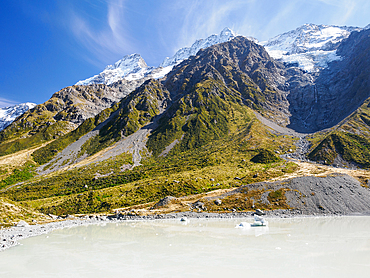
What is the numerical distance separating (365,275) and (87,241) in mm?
42387

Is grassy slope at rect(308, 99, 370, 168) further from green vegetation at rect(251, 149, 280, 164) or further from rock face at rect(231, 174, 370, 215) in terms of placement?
rock face at rect(231, 174, 370, 215)

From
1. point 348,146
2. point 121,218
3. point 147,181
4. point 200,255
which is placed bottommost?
point 121,218

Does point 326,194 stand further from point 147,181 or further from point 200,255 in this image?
point 147,181

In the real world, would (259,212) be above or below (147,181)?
below

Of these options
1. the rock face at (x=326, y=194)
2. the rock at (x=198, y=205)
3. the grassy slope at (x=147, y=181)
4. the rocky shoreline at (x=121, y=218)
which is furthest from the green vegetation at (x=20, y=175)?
the rock face at (x=326, y=194)

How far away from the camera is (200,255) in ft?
85.5

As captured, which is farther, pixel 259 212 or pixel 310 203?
pixel 310 203

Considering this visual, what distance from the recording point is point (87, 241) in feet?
121

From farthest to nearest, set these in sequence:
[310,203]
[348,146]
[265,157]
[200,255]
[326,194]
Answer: [265,157] < [348,146] < [326,194] < [310,203] < [200,255]

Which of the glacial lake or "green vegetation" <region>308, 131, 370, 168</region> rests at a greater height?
"green vegetation" <region>308, 131, 370, 168</region>

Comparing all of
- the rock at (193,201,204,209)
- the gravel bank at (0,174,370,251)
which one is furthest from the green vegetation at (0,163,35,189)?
the rock at (193,201,204,209)

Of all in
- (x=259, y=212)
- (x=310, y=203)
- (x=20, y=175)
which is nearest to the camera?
(x=259, y=212)

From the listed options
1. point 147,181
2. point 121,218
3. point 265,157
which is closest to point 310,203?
point 121,218

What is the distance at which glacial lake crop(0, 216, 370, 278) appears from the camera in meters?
20.7
